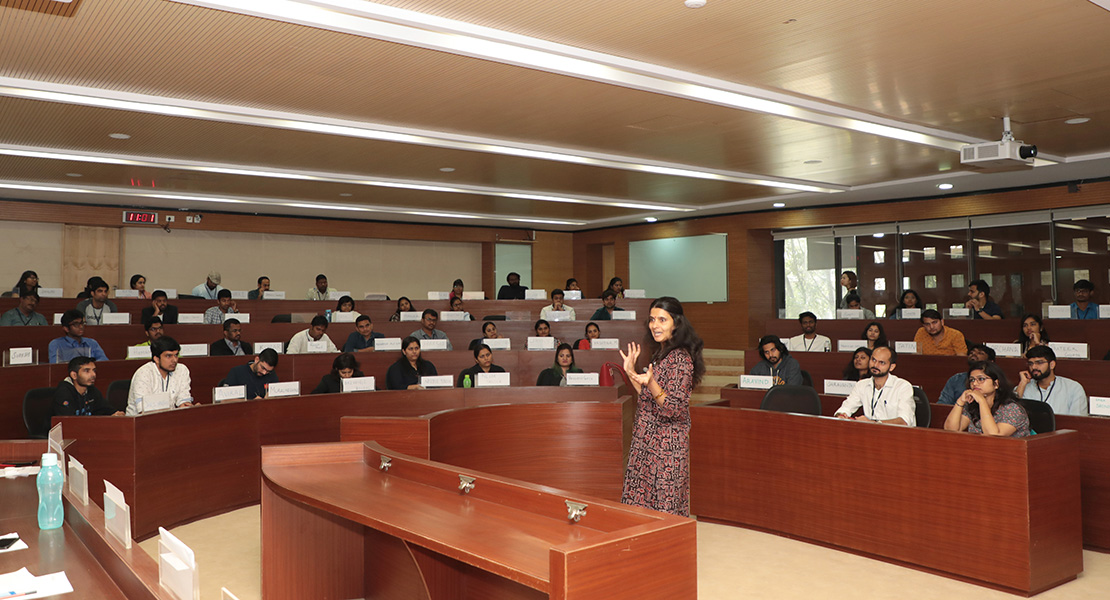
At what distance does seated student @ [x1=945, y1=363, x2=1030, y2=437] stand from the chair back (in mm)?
1151

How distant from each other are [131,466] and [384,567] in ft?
7.51

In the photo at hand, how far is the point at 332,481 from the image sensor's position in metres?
3.10

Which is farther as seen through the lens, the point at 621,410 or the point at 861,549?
the point at 621,410

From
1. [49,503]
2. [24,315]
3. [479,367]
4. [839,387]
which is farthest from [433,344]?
[49,503]

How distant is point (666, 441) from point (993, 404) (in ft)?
7.25

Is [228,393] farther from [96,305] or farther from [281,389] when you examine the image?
[96,305]

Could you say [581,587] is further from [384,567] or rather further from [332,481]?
[384,567]

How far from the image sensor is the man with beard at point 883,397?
4.72 meters

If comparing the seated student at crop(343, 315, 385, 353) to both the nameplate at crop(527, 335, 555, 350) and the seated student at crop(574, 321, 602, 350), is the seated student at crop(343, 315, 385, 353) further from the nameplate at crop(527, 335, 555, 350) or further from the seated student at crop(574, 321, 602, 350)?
the seated student at crop(574, 321, 602, 350)

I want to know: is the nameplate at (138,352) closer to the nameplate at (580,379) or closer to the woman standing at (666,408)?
the nameplate at (580,379)

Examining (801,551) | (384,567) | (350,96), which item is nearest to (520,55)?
(350,96)

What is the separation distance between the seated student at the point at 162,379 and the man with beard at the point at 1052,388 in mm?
6092

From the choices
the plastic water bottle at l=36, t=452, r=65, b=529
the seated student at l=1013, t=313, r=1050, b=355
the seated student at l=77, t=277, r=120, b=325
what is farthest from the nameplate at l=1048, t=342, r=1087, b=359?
the seated student at l=77, t=277, r=120, b=325

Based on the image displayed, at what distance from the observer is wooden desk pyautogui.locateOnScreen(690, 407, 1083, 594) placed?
153 inches
